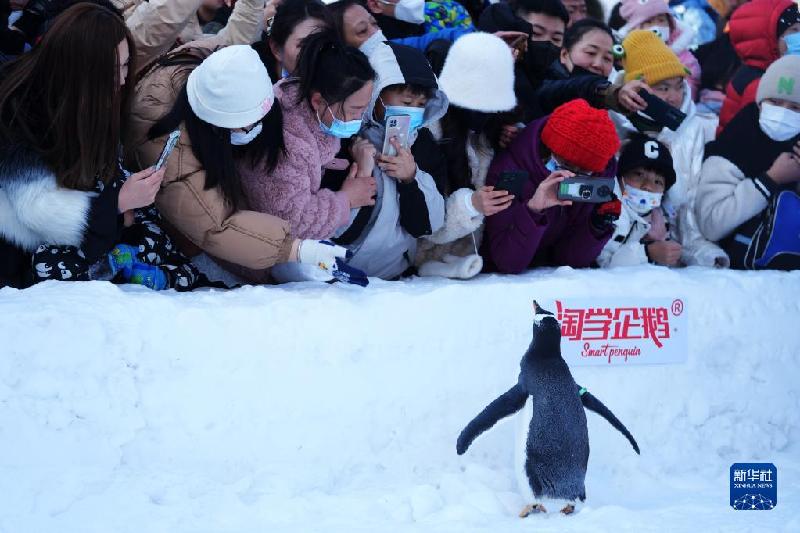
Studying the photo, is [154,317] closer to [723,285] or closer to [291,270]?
[291,270]

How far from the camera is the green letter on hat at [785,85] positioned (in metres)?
5.01

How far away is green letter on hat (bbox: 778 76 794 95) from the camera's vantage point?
5008 millimetres

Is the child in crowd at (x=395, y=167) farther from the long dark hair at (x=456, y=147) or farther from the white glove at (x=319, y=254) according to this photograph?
the white glove at (x=319, y=254)

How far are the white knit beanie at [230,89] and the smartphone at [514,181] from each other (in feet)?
4.14

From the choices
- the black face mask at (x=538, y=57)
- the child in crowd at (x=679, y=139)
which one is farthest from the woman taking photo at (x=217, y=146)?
the child in crowd at (x=679, y=139)

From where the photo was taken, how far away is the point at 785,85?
5027 millimetres

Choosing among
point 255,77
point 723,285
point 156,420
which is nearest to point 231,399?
point 156,420

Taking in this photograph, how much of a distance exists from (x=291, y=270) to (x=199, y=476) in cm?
112

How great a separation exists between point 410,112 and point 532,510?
1836 millimetres

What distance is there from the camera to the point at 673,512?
335cm

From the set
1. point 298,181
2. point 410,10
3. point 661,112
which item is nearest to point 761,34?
point 661,112

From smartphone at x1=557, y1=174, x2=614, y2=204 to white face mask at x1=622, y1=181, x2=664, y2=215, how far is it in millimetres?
659

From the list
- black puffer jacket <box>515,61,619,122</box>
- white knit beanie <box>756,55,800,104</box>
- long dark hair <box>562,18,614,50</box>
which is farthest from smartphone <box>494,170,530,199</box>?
white knit beanie <box>756,55,800,104</box>

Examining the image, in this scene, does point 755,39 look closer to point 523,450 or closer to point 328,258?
point 328,258
